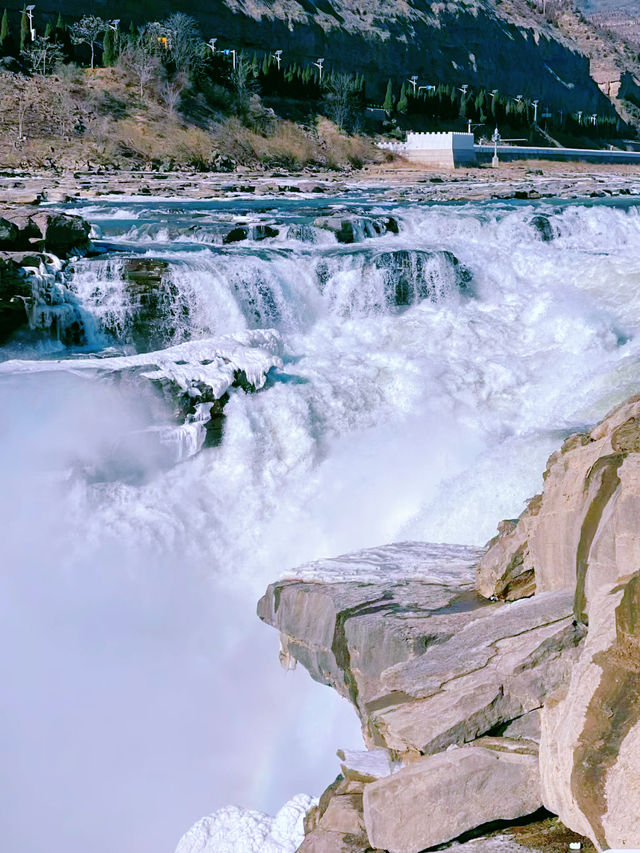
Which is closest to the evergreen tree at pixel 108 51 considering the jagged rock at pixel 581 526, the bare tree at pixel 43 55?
the bare tree at pixel 43 55

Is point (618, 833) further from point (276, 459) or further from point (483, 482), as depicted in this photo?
point (276, 459)

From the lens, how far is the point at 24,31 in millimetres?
51969

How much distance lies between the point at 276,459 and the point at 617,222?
14204 millimetres

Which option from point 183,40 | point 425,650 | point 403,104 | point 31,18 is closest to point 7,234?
point 425,650

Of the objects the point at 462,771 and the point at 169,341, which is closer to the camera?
the point at 462,771

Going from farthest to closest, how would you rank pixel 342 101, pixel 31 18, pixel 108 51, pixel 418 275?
pixel 342 101 → pixel 31 18 → pixel 108 51 → pixel 418 275

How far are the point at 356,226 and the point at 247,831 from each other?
15684mm

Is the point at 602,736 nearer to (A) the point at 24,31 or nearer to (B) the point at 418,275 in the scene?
(B) the point at 418,275

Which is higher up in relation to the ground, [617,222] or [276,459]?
[617,222]

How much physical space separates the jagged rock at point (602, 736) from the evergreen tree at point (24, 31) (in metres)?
52.8

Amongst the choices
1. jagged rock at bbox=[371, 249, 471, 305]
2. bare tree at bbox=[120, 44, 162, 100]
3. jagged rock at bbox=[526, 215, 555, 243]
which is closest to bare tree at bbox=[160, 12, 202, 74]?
bare tree at bbox=[120, 44, 162, 100]

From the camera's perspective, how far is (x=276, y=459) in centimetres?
1244

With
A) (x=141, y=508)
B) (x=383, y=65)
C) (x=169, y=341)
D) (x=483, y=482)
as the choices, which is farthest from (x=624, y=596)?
(x=383, y=65)

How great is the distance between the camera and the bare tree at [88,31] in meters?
54.2
